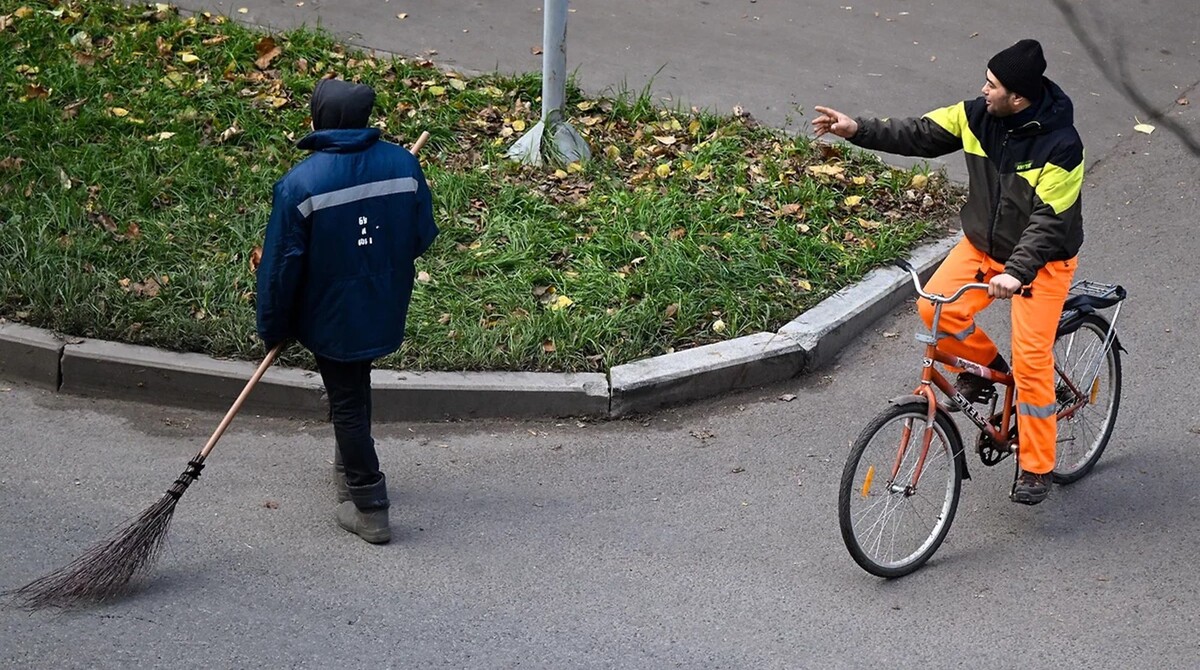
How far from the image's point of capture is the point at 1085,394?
5.55 metres

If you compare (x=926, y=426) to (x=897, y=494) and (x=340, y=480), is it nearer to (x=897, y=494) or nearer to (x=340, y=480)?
(x=897, y=494)

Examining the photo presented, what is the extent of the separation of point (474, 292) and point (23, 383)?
2108 millimetres

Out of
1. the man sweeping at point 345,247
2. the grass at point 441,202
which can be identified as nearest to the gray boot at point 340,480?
the man sweeping at point 345,247

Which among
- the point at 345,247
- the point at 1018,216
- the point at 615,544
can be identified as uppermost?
the point at 1018,216

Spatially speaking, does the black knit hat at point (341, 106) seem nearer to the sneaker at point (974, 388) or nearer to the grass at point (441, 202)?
the grass at point (441, 202)

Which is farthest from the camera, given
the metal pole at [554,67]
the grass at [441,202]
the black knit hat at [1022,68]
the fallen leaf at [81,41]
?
the fallen leaf at [81,41]

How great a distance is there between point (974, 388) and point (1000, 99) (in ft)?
3.76

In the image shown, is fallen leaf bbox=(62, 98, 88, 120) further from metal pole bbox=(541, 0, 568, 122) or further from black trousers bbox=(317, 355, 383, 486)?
black trousers bbox=(317, 355, 383, 486)

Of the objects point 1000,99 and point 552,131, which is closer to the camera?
point 1000,99

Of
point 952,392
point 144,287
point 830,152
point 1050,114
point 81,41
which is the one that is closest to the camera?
point 1050,114

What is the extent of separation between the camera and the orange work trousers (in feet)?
16.2

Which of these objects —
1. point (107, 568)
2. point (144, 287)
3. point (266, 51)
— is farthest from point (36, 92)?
point (107, 568)

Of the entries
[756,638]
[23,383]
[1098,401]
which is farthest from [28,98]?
[1098,401]

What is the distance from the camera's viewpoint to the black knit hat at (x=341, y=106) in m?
4.61
